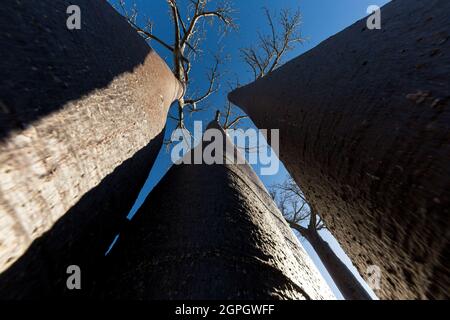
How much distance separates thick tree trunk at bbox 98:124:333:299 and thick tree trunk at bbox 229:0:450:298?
10.3 inches

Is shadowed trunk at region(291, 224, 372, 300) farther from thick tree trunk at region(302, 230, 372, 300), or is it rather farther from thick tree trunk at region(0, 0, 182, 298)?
thick tree trunk at region(0, 0, 182, 298)

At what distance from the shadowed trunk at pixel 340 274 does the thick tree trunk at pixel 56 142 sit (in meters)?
4.74

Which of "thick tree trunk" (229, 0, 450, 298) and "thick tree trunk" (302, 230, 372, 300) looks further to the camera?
"thick tree trunk" (302, 230, 372, 300)

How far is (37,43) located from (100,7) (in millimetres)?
636

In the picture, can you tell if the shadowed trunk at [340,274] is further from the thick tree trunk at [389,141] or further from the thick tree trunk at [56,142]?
the thick tree trunk at [56,142]

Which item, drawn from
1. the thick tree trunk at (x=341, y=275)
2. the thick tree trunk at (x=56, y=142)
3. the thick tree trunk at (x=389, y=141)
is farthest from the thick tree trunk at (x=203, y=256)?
the thick tree trunk at (x=341, y=275)

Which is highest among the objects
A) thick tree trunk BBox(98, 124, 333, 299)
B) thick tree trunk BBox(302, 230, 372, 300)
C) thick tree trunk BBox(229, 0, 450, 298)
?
thick tree trunk BBox(229, 0, 450, 298)

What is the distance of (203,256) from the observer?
0.71 metres

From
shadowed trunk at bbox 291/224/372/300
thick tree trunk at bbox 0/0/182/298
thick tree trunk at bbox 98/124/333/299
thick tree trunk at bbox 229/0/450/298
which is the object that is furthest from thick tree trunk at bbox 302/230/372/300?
thick tree trunk at bbox 0/0/182/298

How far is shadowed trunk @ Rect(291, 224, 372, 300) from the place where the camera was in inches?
176

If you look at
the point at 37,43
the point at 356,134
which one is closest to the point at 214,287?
the point at 356,134

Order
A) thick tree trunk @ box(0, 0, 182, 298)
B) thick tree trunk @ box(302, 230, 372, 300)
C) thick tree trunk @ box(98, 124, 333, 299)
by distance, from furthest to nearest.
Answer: thick tree trunk @ box(302, 230, 372, 300)
thick tree trunk @ box(98, 124, 333, 299)
thick tree trunk @ box(0, 0, 182, 298)

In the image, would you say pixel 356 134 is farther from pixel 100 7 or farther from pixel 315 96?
pixel 100 7

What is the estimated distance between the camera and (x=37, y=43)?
0.61m
